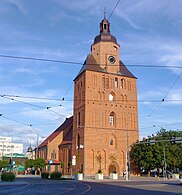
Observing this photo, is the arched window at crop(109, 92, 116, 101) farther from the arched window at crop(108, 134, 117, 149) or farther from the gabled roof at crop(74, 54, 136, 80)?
the arched window at crop(108, 134, 117, 149)

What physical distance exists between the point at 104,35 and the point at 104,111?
56.2ft

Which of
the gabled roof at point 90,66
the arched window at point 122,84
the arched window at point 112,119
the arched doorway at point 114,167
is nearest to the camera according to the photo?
the arched doorway at point 114,167

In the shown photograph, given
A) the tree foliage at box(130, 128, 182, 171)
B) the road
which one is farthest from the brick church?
the road

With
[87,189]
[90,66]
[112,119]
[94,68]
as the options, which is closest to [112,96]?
[112,119]

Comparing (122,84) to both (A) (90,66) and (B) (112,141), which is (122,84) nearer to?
(A) (90,66)

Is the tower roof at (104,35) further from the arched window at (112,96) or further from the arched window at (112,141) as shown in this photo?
the arched window at (112,141)

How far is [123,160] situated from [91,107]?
475 inches

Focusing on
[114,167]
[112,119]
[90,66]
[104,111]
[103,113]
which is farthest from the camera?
[90,66]

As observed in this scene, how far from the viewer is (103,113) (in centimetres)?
5688

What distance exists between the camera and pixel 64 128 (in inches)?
2945

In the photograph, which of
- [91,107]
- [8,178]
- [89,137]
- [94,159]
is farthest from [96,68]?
[8,178]

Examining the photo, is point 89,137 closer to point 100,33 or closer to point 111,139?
point 111,139

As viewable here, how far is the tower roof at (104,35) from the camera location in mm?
62541

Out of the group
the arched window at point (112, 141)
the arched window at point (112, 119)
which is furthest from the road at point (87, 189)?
the arched window at point (112, 119)
